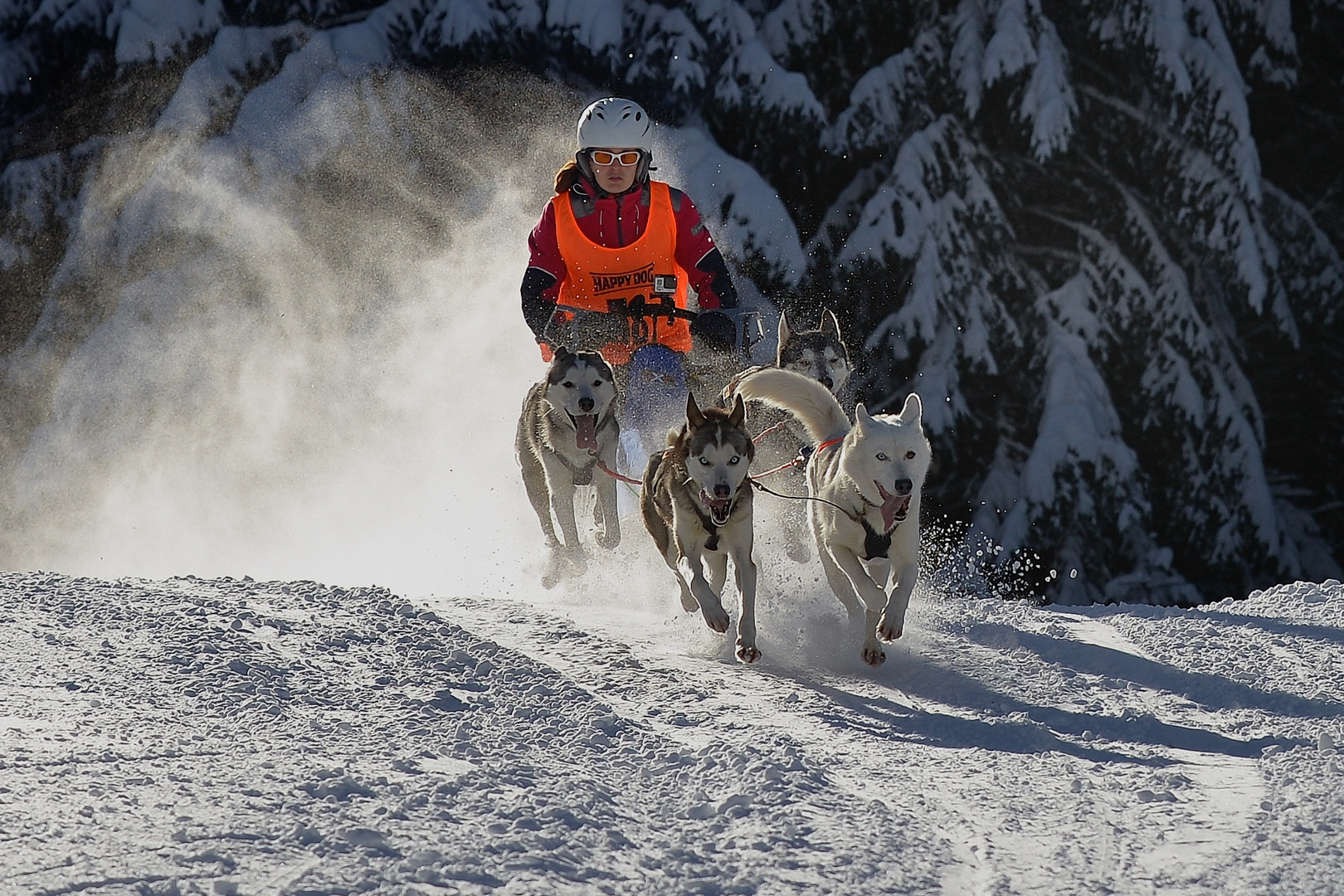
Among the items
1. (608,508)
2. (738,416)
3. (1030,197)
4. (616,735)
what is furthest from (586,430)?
(1030,197)

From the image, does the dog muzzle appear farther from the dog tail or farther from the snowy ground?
the dog tail

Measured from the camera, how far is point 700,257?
23.0ft

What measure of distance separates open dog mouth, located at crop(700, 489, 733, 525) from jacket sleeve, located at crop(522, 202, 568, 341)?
2.00 meters

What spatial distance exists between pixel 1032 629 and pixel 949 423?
6.36m

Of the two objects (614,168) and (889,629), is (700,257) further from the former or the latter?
(889,629)

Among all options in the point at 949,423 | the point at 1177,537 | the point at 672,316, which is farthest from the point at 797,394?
the point at 1177,537

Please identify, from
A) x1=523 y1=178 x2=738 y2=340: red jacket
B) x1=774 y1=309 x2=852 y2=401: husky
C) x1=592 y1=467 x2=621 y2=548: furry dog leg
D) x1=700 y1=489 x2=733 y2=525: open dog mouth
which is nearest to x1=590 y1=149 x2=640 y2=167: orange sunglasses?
x1=523 y1=178 x2=738 y2=340: red jacket

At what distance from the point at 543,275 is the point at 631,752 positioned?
3606mm

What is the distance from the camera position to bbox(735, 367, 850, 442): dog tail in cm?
562

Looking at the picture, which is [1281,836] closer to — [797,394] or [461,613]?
[797,394]

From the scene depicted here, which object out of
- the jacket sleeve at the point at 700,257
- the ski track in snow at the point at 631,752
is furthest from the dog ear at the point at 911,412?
the jacket sleeve at the point at 700,257

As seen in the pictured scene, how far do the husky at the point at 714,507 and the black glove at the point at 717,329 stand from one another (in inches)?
56.7

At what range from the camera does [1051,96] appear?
11648mm

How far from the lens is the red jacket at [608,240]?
Answer: 22.2ft
